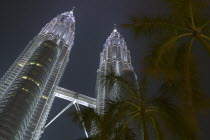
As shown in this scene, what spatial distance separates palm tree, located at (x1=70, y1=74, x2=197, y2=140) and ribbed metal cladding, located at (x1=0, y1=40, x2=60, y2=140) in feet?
189

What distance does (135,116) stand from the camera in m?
13.5

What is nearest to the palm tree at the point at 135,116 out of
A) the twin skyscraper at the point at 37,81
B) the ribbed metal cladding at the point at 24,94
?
the twin skyscraper at the point at 37,81

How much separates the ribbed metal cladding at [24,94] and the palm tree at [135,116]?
57.5m

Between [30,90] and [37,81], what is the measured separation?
15.7 feet

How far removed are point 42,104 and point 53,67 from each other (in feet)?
52.5

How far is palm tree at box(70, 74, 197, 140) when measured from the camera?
11898mm

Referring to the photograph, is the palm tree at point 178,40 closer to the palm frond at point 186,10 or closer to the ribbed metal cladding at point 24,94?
the palm frond at point 186,10

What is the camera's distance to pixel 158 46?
1177 cm

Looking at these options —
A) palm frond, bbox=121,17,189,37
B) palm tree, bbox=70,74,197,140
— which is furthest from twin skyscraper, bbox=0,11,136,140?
palm frond, bbox=121,17,189,37

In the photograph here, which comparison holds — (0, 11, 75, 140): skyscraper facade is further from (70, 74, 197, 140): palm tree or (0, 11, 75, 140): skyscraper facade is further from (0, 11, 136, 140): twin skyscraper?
(70, 74, 197, 140): palm tree

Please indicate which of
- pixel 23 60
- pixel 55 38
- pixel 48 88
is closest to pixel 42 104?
pixel 48 88

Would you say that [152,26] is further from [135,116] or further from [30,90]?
[30,90]

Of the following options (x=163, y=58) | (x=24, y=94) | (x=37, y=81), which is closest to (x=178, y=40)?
(x=163, y=58)

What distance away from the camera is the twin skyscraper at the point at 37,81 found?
68625mm
